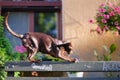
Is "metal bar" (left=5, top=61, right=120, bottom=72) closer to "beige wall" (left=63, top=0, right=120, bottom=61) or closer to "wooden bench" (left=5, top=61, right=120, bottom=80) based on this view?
"wooden bench" (left=5, top=61, right=120, bottom=80)

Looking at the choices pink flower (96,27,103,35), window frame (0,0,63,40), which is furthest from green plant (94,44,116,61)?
window frame (0,0,63,40)

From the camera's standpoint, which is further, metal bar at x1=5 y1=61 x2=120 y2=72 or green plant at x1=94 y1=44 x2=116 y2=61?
green plant at x1=94 y1=44 x2=116 y2=61

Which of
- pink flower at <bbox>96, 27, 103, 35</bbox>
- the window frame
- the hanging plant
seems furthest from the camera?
the window frame

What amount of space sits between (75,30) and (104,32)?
0.42 meters

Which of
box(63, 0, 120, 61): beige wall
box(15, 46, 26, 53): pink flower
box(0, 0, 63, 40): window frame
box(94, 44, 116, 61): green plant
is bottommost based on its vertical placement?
box(94, 44, 116, 61): green plant

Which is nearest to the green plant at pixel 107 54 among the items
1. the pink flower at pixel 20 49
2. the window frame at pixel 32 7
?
the window frame at pixel 32 7

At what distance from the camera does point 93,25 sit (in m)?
5.58

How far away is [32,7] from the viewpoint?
586 cm

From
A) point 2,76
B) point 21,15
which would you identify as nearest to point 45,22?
point 21,15

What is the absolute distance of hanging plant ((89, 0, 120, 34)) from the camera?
5129mm

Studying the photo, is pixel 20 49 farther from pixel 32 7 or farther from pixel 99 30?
pixel 99 30

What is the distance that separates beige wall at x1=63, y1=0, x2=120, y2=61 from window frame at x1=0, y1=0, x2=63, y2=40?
0.60 feet

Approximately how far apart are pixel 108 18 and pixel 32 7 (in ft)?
4.14

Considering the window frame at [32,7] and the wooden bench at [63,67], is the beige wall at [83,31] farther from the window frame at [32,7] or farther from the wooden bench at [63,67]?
the wooden bench at [63,67]
